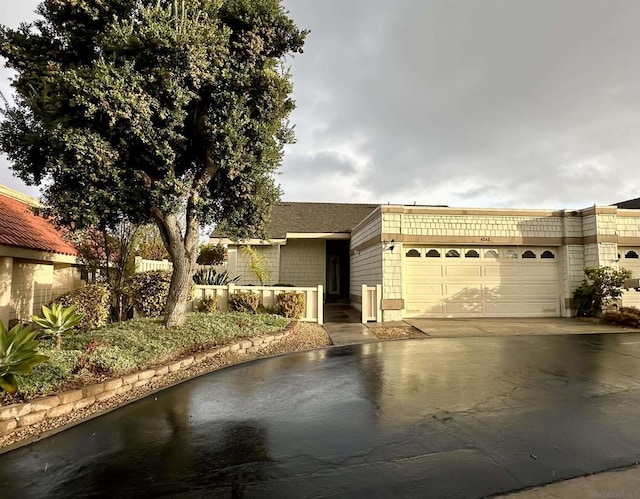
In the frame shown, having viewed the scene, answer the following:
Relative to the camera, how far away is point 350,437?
12.4 feet

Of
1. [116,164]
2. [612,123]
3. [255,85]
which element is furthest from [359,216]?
[116,164]

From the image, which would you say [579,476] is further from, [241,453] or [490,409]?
[241,453]

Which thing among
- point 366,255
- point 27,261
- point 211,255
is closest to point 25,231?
point 27,261

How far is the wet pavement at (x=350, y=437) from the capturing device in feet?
9.65

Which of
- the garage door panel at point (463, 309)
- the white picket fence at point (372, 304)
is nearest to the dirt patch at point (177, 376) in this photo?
the white picket fence at point (372, 304)

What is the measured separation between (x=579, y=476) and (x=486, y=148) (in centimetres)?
1481

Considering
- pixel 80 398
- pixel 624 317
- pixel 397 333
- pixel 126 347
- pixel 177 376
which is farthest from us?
pixel 624 317

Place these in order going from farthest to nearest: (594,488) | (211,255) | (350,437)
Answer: (211,255), (350,437), (594,488)

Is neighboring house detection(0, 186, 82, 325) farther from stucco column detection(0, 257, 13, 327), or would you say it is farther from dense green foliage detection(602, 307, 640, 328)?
dense green foliage detection(602, 307, 640, 328)

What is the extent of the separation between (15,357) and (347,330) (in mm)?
8169

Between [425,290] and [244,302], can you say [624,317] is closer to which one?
[425,290]

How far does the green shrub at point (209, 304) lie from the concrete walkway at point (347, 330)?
368 centimetres

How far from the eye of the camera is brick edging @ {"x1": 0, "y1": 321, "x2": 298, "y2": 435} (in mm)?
3954

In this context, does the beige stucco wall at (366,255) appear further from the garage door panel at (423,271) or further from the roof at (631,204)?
the roof at (631,204)
